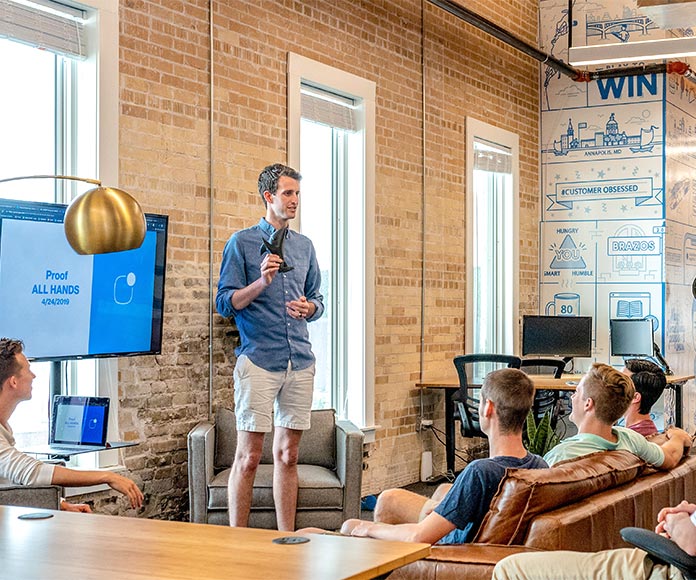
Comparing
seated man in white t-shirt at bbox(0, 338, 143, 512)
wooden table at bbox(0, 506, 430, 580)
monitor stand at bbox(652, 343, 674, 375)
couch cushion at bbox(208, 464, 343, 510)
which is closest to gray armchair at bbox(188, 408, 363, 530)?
couch cushion at bbox(208, 464, 343, 510)

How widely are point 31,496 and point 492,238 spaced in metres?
7.10

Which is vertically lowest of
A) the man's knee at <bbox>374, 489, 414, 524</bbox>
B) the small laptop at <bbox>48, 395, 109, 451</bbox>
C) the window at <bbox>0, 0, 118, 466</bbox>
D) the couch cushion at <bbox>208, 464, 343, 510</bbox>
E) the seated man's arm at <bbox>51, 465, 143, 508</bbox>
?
the couch cushion at <bbox>208, 464, 343, 510</bbox>

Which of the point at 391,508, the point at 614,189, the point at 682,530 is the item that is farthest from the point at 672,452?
the point at 614,189

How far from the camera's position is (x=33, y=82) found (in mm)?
5645

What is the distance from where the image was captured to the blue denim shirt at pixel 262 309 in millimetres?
5895

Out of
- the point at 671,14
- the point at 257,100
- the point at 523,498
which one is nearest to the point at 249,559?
the point at 523,498

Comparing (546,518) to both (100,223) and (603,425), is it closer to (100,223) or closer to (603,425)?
(603,425)

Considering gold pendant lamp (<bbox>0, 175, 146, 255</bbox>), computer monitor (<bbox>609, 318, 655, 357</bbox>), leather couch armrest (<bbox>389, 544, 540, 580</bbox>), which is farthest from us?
computer monitor (<bbox>609, 318, 655, 357</bbox>)

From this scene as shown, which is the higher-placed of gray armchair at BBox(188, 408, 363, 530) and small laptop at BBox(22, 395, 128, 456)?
small laptop at BBox(22, 395, 128, 456)

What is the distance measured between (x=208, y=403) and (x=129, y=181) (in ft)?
4.76

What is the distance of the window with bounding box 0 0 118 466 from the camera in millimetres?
5539

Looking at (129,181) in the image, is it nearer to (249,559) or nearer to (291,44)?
(291,44)

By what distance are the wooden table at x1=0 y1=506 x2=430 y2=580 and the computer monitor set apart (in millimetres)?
7757

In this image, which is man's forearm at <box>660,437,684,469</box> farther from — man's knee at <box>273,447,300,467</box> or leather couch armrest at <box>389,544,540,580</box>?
man's knee at <box>273,447,300,467</box>
